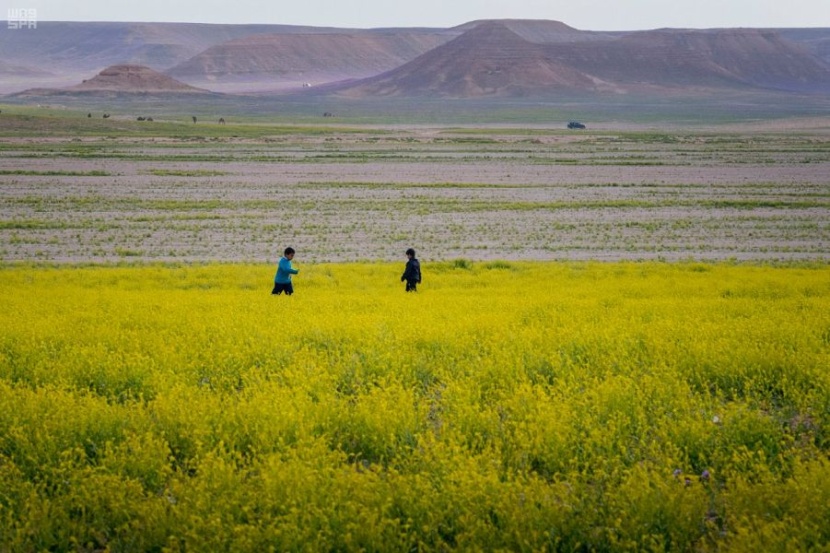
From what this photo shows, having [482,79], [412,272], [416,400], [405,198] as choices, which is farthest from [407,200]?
[482,79]

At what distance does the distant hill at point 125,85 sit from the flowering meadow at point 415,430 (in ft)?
535

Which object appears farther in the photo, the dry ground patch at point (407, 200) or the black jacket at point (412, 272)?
the dry ground patch at point (407, 200)

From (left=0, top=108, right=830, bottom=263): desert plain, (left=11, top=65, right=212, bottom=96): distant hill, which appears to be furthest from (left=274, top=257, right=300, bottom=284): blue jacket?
(left=11, top=65, right=212, bottom=96): distant hill

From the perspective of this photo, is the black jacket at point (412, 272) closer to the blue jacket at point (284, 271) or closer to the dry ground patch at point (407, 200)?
the blue jacket at point (284, 271)

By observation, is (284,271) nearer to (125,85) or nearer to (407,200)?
(407,200)

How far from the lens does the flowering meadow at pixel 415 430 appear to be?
585 centimetres

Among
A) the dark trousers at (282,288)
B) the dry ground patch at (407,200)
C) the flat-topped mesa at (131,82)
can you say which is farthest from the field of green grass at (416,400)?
the flat-topped mesa at (131,82)

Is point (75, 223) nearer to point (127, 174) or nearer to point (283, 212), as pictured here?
point (283, 212)

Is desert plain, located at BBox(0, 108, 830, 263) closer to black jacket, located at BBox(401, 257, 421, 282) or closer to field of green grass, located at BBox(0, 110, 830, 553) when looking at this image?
field of green grass, located at BBox(0, 110, 830, 553)

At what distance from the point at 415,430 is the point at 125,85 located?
589 ft

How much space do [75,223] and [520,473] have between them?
2854 cm

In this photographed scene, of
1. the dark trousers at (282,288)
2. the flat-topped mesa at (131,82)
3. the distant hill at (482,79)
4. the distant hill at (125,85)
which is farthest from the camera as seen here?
the distant hill at (482,79)

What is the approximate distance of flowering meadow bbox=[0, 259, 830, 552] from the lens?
585 cm

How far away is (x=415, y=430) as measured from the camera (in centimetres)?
761
